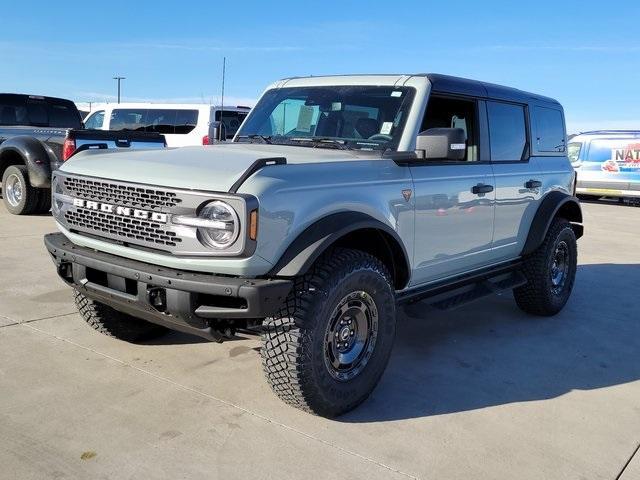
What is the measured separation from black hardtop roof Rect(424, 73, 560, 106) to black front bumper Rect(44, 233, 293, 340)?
6.53 feet

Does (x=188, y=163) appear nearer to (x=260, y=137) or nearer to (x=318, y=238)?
(x=318, y=238)

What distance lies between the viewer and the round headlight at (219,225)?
288 cm

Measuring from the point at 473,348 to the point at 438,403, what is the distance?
44.4 inches

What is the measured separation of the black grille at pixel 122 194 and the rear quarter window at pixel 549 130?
3596 mm

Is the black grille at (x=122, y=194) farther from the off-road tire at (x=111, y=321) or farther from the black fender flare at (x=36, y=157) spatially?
the black fender flare at (x=36, y=157)

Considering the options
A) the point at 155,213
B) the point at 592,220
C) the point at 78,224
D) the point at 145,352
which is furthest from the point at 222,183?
the point at 592,220

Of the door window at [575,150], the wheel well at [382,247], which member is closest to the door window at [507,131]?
the wheel well at [382,247]

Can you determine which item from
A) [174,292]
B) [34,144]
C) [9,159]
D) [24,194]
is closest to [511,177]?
[174,292]

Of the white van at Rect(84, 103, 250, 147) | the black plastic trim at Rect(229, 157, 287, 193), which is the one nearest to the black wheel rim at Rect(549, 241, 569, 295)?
the black plastic trim at Rect(229, 157, 287, 193)

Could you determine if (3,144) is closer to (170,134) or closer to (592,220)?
(170,134)

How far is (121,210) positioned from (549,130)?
13.4ft

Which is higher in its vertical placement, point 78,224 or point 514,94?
point 514,94

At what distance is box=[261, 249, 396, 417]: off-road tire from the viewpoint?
10.2 feet

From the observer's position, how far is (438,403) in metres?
3.62
